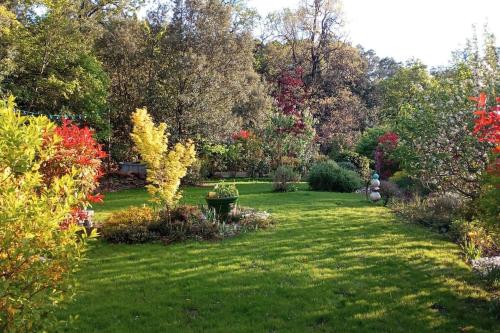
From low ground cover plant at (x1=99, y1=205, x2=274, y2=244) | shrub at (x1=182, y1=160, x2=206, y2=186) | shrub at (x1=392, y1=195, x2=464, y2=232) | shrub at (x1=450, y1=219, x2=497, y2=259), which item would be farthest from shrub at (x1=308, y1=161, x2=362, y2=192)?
shrub at (x1=450, y1=219, x2=497, y2=259)

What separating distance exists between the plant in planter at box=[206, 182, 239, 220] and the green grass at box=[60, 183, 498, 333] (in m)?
1.02

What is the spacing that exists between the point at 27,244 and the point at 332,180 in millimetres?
13766

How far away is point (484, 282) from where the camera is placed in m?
5.90

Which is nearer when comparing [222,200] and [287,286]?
[287,286]

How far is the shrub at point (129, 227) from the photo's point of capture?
7.95 m

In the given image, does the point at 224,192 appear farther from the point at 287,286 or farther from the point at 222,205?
the point at 287,286

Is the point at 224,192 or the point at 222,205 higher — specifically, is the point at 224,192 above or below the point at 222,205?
above

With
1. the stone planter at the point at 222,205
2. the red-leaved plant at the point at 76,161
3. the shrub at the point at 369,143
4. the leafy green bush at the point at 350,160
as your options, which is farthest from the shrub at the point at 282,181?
the red-leaved plant at the point at 76,161

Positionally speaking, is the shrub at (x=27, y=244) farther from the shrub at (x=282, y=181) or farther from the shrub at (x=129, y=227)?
the shrub at (x=282, y=181)

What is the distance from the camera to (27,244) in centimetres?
267

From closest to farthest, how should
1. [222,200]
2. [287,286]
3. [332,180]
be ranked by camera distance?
[287,286]
[222,200]
[332,180]

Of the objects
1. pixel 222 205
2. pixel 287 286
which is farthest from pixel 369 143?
pixel 287 286

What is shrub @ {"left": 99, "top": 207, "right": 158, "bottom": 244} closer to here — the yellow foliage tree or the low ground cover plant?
the low ground cover plant

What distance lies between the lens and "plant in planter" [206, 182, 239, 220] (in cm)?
903
